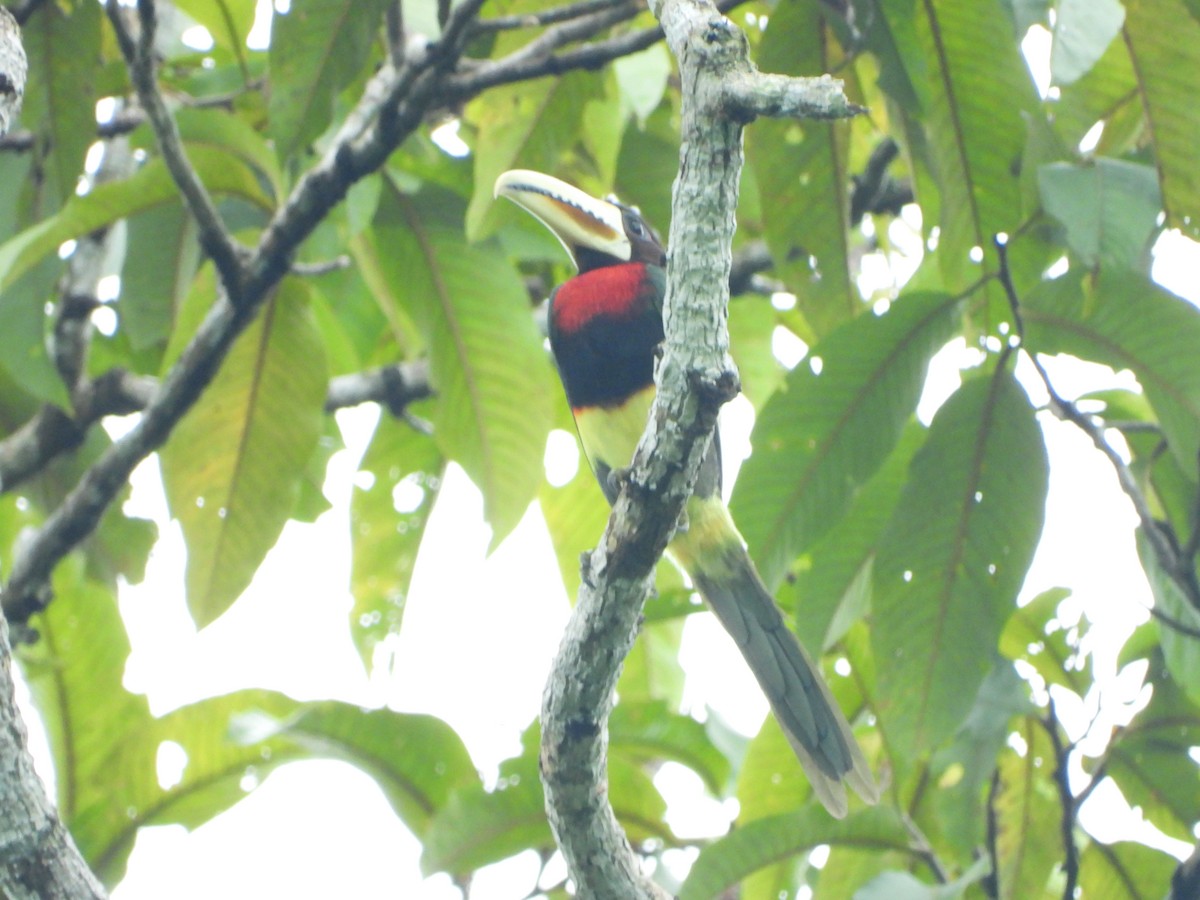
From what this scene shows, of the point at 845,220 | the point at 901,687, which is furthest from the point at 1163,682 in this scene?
the point at 845,220

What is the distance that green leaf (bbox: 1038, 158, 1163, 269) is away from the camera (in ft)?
8.97

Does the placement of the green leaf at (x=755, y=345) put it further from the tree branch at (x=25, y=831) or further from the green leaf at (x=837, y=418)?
the tree branch at (x=25, y=831)

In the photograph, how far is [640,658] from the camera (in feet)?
14.5

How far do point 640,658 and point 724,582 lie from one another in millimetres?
1163

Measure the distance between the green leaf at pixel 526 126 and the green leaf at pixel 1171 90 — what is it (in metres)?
1.25

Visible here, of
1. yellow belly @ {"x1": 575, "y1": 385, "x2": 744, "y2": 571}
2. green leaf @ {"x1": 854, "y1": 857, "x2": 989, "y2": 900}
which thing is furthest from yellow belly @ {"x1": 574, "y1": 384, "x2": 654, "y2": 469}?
green leaf @ {"x1": 854, "y1": 857, "x2": 989, "y2": 900}

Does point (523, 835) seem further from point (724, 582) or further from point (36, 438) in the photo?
point (36, 438)

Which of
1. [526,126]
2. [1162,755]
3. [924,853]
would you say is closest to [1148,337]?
[1162,755]

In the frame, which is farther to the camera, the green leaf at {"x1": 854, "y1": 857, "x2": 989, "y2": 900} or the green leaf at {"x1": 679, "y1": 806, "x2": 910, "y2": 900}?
the green leaf at {"x1": 679, "y1": 806, "x2": 910, "y2": 900}

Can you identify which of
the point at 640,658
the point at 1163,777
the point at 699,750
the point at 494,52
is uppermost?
the point at 494,52

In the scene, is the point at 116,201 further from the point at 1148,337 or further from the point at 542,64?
the point at 1148,337

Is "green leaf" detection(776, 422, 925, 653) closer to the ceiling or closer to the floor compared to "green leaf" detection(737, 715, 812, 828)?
closer to the ceiling

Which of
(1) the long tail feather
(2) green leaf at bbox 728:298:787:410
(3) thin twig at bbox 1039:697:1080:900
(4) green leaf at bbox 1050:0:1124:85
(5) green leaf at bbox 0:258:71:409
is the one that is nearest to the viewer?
(4) green leaf at bbox 1050:0:1124:85

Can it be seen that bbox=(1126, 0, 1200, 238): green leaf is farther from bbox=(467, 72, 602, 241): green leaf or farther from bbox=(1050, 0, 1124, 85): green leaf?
bbox=(467, 72, 602, 241): green leaf
